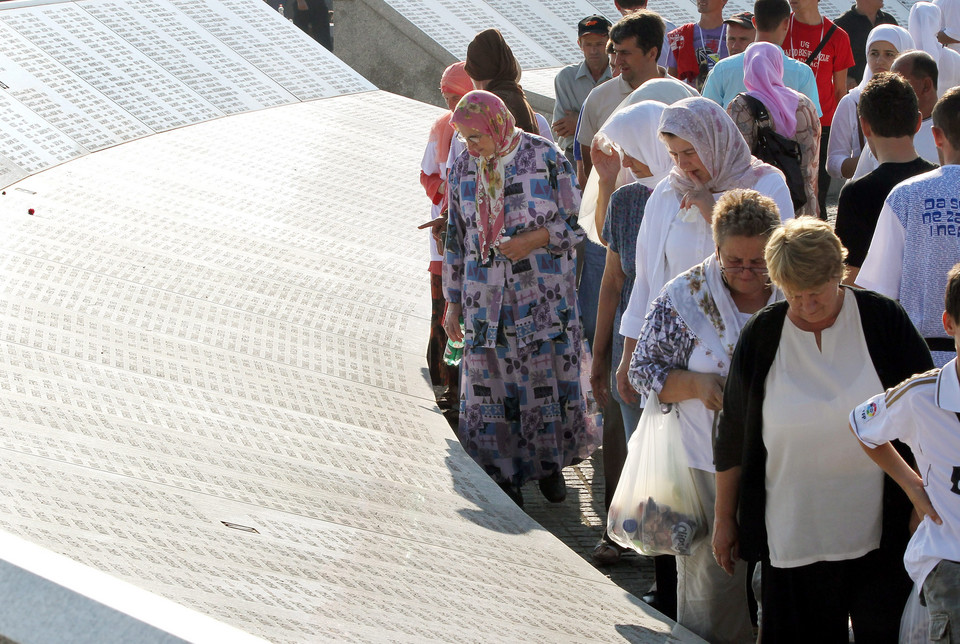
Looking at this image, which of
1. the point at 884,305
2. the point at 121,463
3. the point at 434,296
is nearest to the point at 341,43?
the point at 434,296

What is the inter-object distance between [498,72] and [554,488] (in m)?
1.99

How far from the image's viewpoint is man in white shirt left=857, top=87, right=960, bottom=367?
3.57 m

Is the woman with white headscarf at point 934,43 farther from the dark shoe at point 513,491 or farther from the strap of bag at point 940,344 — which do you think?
the strap of bag at point 940,344

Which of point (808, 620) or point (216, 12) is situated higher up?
point (808, 620)

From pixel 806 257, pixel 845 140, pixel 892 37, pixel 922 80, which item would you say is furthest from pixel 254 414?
pixel 892 37

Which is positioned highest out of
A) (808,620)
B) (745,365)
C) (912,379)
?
(912,379)

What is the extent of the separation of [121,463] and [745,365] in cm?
193

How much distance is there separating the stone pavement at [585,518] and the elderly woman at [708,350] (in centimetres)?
85

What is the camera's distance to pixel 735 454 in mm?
3248

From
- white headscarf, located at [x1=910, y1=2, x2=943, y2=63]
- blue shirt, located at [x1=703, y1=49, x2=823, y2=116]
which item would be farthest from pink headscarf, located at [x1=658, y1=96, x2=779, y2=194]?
white headscarf, located at [x1=910, y1=2, x2=943, y2=63]

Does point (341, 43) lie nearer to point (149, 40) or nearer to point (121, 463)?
point (149, 40)

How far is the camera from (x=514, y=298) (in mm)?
5305

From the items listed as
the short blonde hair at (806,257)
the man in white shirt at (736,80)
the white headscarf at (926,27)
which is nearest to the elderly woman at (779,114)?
the man in white shirt at (736,80)

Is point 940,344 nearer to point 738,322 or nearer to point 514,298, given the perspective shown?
point 738,322
